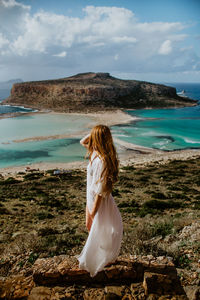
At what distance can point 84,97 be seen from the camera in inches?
3649

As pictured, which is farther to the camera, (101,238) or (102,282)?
(102,282)

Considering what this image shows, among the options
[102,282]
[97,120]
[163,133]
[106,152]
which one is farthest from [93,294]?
[97,120]

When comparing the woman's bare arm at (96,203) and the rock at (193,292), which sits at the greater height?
the woman's bare arm at (96,203)

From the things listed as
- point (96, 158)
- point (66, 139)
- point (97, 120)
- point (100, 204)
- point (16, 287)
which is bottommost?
point (66, 139)

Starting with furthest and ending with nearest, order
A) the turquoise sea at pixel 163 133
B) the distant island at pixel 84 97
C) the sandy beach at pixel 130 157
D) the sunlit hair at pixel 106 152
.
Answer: the distant island at pixel 84 97 → the turquoise sea at pixel 163 133 → the sandy beach at pixel 130 157 → the sunlit hair at pixel 106 152

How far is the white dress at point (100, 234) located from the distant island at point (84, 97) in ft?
261

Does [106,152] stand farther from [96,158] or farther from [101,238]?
[101,238]

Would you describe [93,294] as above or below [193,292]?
below

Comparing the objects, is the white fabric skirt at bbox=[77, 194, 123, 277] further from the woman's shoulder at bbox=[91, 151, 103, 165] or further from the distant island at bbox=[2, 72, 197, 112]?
the distant island at bbox=[2, 72, 197, 112]

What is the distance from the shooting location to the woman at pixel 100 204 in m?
3.17

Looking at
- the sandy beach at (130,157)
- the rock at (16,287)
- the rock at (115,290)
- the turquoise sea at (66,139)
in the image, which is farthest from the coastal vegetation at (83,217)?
the turquoise sea at (66,139)

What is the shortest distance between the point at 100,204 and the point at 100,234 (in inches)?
20.4

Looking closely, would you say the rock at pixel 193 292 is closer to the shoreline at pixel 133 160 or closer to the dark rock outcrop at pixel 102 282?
the dark rock outcrop at pixel 102 282

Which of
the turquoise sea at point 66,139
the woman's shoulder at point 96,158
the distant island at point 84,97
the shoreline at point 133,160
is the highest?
the distant island at point 84,97
